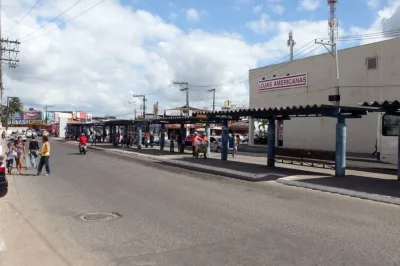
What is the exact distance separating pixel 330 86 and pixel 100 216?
113 feet

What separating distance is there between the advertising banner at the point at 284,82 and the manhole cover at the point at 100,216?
36.1 meters

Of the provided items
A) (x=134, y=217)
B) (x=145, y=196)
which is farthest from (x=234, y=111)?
(x=134, y=217)

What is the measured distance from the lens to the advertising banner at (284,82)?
4284 centimetres

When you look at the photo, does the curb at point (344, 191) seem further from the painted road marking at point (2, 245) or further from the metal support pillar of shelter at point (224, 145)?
the metal support pillar of shelter at point (224, 145)

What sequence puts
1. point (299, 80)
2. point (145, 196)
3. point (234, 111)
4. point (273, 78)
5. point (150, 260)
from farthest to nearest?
point (273, 78) < point (299, 80) < point (234, 111) < point (145, 196) < point (150, 260)

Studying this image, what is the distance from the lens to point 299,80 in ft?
142

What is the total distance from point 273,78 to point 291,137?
23.5 feet

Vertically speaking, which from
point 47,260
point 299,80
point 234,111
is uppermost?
point 299,80

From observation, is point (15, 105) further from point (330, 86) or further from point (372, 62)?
point (372, 62)

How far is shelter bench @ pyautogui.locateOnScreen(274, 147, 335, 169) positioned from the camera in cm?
1954

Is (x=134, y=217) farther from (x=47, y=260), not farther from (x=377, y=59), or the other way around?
(x=377, y=59)

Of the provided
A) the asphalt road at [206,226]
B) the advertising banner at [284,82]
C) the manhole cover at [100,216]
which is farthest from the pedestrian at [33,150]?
the advertising banner at [284,82]

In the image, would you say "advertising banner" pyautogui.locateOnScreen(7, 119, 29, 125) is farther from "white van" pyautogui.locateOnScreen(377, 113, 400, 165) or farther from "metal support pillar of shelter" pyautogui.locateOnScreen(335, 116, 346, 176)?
"metal support pillar of shelter" pyautogui.locateOnScreen(335, 116, 346, 176)

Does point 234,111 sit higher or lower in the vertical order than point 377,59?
lower
